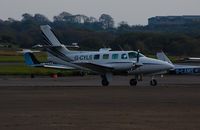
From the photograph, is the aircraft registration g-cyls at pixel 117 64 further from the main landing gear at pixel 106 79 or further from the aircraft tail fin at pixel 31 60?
the aircraft tail fin at pixel 31 60

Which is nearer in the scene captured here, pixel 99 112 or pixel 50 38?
pixel 99 112

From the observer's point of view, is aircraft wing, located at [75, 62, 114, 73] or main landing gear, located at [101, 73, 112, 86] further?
aircraft wing, located at [75, 62, 114, 73]

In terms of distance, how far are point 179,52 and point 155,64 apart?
272 ft

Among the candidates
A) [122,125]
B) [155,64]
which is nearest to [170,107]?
[122,125]

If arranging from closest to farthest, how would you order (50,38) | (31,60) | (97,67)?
(97,67)
(50,38)
(31,60)

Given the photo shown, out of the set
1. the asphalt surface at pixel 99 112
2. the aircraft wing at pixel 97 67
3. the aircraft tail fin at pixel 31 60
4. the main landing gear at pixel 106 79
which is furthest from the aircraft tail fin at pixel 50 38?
the asphalt surface at pixel 99 112

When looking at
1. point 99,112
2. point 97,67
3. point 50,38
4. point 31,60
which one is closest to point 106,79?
point 97,67

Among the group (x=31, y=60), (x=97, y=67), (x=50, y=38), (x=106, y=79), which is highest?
(x=50, y=38)

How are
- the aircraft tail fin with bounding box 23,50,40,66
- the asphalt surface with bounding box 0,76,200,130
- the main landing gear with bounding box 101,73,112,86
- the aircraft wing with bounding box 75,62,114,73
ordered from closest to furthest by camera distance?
1. the asphalt surface with bounding box 0,76,200,130
2. the main landing gear with bounding box 101,73,112,86
3. the aircraft wing with bounding box 75,62,114,73
4. the aircraft tail fin with bounding box 23,50,40,66

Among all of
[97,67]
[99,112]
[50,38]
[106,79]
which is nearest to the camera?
[99,112]

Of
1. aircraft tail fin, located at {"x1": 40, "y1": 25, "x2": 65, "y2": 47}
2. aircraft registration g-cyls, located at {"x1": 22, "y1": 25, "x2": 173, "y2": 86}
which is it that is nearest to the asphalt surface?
aircraft registration g-cyls, located at {"x1": 22, "y1": 25, "x2": 173, "y2": 86}

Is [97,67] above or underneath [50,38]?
underneath

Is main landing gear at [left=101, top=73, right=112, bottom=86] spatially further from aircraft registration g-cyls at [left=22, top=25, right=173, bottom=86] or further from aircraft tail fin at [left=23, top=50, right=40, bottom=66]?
aircraft tail fin at [left=23, top=50, right=40, bottom=66]

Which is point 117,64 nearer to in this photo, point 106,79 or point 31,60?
point 106,79
